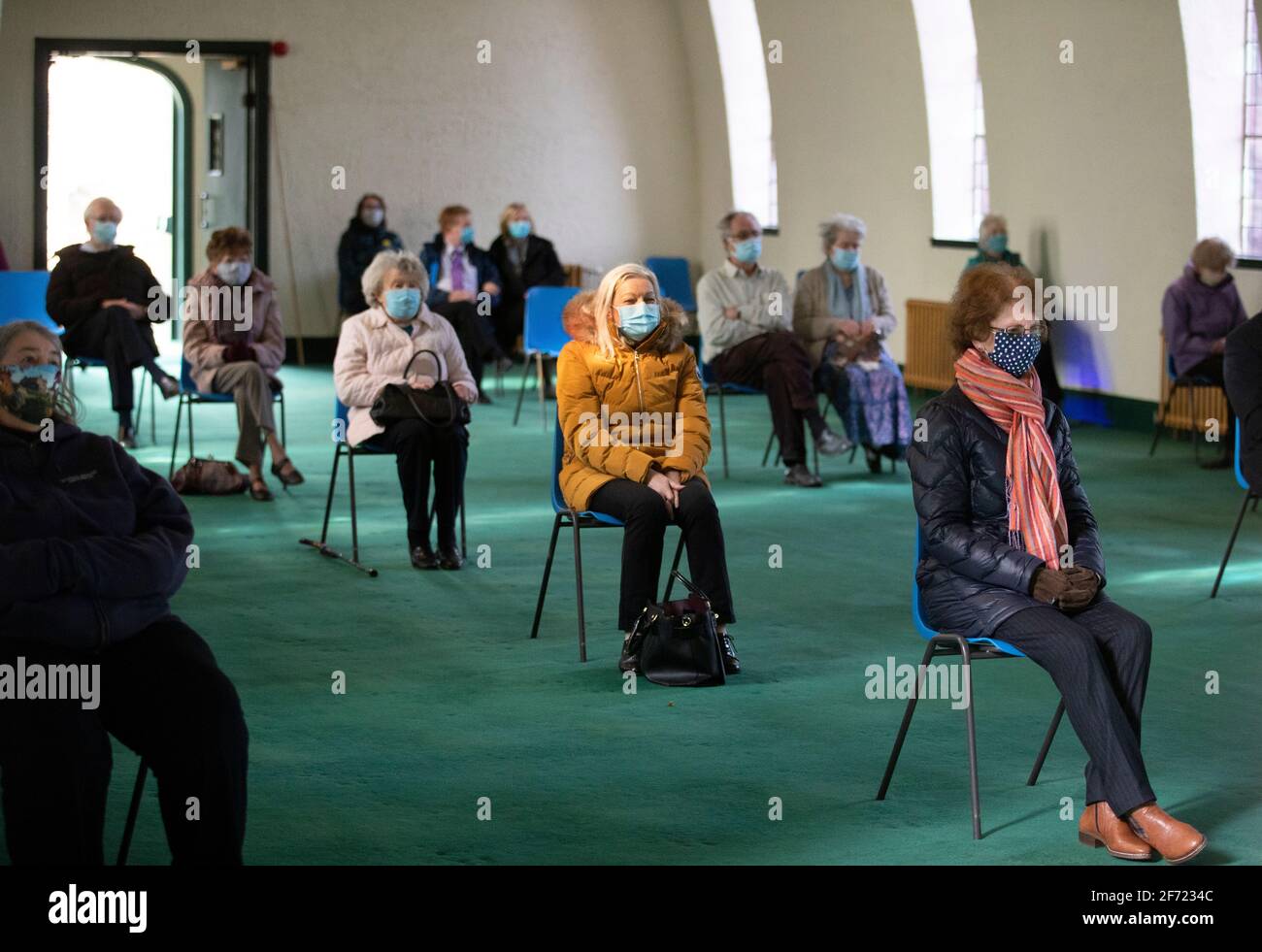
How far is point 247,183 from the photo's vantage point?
54.7ft

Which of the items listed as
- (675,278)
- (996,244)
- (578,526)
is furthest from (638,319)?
(675,278)

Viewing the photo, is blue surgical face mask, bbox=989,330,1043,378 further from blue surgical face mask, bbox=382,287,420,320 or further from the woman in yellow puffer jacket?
blue surgical face mask, bbox=382,287,420,320

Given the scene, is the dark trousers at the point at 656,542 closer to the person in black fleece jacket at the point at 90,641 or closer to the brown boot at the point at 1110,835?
the brown boot at the point at 1110,835

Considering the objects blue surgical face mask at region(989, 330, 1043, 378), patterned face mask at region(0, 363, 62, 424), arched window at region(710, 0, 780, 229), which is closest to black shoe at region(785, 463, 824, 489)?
blue surgical face mask at region(989, 330, 1043, 378)

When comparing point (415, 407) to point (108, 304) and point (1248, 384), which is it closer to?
point (1248, 384)

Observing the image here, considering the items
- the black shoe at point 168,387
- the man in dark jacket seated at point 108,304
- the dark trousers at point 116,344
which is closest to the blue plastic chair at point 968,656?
the black shoe at point 168,387

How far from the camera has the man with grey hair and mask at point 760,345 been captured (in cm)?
952

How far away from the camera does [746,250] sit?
982 cm

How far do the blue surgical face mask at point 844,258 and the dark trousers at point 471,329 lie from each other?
12.8 feet

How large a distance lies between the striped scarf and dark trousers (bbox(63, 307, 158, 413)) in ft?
23.1

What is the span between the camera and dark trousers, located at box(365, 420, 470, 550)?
700 cm

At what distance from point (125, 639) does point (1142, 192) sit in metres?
9.48

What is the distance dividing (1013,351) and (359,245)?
1189 centimetres
